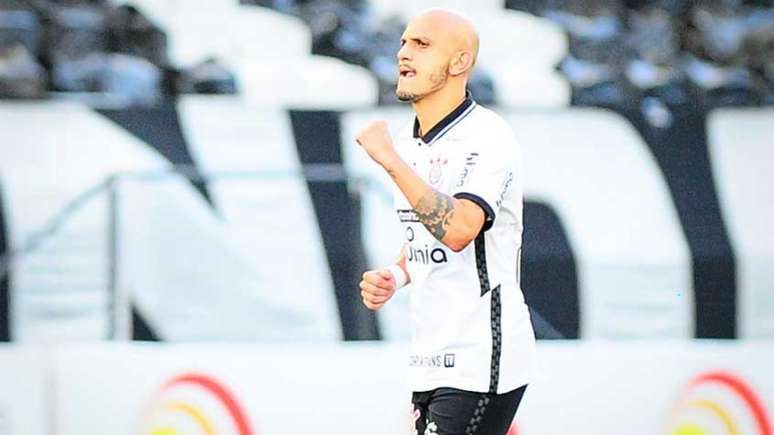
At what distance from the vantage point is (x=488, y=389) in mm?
3609

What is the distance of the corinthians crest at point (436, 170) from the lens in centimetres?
357

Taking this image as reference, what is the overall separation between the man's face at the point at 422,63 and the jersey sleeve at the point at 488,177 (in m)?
0.19

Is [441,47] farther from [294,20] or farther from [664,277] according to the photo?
[294,20]

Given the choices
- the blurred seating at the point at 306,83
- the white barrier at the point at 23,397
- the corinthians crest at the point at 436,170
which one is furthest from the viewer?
the blurred seating at the point at 306,83

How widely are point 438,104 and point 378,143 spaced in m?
0.31

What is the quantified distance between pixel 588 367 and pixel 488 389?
2362 mm

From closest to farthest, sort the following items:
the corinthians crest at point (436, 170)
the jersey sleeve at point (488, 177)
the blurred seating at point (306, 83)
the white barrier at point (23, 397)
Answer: the jersey sleeve at point (488, 177), the corinthians crest at point (436, 170), the white barrier at point (23, 397), the blurred seating at point (306, 83)

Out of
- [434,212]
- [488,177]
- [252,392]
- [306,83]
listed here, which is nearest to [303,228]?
[252,392]

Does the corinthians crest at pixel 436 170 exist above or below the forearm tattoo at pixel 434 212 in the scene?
above

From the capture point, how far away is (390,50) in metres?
6.93

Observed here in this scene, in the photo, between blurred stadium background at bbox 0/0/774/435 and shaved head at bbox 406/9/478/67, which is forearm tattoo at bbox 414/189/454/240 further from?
blurred stadium background at bbox 0/0/774/435

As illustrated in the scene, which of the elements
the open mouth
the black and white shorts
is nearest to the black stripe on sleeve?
the open mouth

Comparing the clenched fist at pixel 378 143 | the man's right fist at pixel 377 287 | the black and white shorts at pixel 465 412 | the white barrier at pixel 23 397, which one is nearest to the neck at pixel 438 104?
the clenched fist at pixel 378 143

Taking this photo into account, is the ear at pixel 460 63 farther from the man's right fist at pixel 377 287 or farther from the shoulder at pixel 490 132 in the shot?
the man's right fist at pixel 377 287
